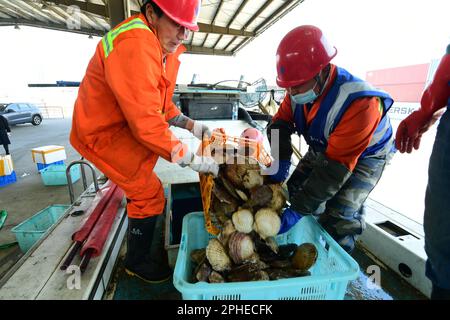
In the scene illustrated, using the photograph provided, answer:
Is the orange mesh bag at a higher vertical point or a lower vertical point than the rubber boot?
higher

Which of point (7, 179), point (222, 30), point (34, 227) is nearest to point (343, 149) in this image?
point (34, 227)

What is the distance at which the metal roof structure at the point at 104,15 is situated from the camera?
631 cm

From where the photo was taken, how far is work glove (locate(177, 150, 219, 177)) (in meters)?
1.14

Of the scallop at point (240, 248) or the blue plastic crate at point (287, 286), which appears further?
the scallop at point (240, 248)

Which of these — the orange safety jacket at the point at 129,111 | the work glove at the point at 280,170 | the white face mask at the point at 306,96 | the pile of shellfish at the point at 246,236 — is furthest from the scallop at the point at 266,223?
the white face mask at the point at 306,96

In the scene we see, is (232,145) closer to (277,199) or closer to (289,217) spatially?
(277,199)

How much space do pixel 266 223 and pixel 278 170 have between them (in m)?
0.51

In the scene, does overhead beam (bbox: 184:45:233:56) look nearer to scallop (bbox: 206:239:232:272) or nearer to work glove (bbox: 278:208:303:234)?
work glove (bbox: 278:208:303:234)

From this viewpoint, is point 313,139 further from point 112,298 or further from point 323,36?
point 112,298

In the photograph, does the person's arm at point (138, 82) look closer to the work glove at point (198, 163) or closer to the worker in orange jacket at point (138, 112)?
the worker in orange jacket at point (138, 112)

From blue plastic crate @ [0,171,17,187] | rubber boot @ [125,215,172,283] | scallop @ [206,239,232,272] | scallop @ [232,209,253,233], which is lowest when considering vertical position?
blue plastic crate @ [0,171,17,187]

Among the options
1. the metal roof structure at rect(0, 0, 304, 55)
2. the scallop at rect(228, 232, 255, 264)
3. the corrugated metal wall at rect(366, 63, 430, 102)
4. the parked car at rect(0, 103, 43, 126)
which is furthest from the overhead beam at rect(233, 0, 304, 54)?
the parked car at rect(0, 103, 43, 126)

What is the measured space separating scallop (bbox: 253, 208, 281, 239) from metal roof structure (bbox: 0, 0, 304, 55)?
597cm
